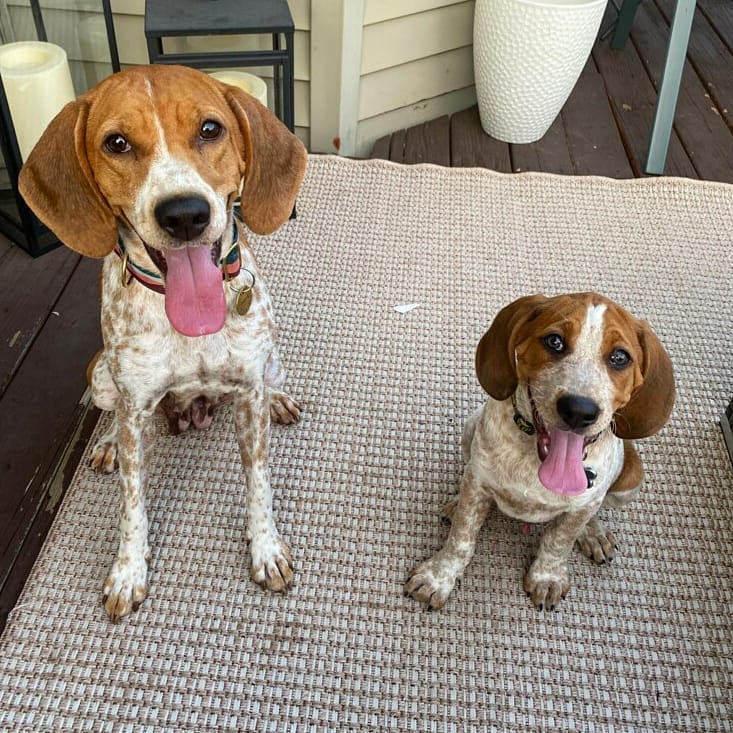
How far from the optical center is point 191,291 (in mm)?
1510

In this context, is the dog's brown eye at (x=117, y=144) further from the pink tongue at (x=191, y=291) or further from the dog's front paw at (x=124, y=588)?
the dog's front paw at (x=124, y=588)

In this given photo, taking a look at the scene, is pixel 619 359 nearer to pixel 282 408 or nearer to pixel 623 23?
pixel 282 408

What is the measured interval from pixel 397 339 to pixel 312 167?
1.20 metres

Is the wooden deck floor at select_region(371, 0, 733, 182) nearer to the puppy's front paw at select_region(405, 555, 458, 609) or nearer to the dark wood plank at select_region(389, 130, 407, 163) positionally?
the dark wood plank at select_region(389, 130, 407, 163)

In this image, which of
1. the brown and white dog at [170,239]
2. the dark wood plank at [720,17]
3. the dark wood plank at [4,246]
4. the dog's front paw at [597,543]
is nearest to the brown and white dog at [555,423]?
the dog's front paw at [597,543]

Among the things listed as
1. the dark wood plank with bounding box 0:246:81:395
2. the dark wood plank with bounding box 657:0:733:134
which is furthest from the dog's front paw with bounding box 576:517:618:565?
the dark wood plank with bounding box 657:0:733:134

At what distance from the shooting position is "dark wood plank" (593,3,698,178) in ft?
11.9

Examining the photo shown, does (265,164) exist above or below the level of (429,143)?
above

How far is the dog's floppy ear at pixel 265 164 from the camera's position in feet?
5.05

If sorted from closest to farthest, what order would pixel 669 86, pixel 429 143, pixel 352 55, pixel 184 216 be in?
pixel 184 216 < pixel 352 55 < pixel 669 86 < pixel 429 143

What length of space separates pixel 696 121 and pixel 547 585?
316cm

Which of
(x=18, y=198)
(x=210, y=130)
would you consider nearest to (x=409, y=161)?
(x=18, y=198)

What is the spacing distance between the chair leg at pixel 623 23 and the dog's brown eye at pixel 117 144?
4.05m

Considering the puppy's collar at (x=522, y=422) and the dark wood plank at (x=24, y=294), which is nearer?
the puppy's collar at (x=522, y=422)
